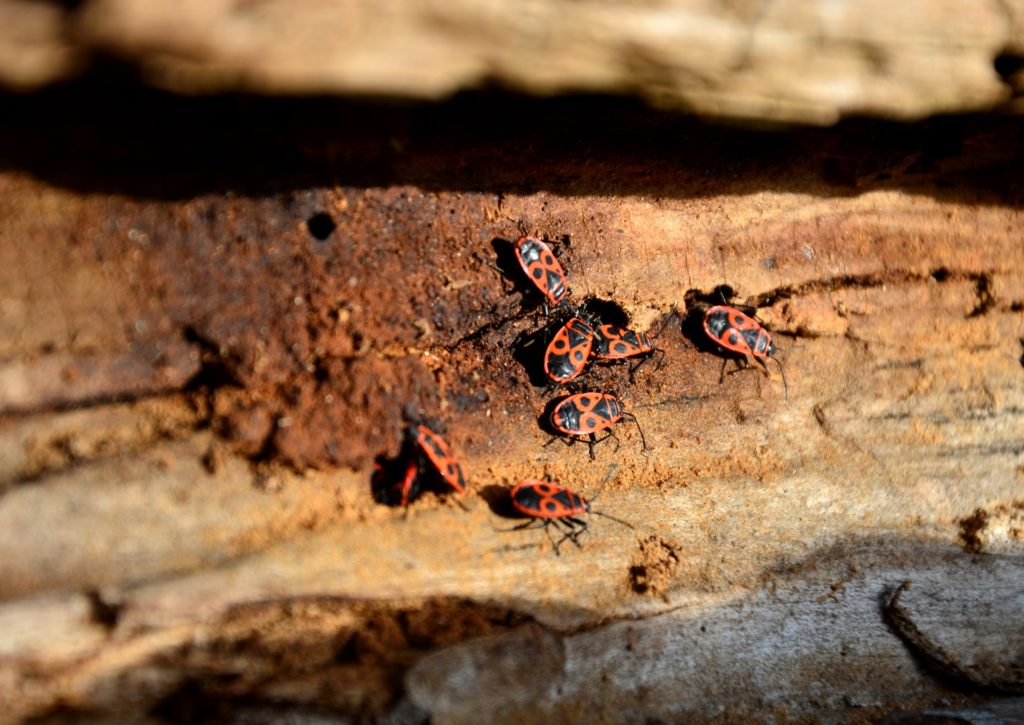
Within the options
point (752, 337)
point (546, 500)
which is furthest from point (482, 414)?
point (752, 337)

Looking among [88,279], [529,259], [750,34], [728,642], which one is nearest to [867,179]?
[750,34]

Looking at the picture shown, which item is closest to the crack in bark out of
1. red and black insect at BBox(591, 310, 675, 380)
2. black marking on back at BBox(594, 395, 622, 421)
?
red and black insect at BBox(591, 310, 675, 380)

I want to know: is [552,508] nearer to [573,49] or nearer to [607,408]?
[607,408]

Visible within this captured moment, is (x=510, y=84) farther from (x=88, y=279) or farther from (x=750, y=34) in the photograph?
(x=88, y=279)

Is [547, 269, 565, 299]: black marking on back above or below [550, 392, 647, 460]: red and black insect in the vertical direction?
above

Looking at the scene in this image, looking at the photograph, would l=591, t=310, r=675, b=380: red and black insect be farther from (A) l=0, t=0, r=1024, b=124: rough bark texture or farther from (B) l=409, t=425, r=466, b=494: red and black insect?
(A) l=0, t=0, r=1024, b=124: rough bark texture

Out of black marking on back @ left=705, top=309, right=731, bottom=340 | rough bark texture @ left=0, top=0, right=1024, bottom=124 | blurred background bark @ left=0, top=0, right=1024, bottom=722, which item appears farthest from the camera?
black marking on back @ left=705, top=309, right=731, bottom=340

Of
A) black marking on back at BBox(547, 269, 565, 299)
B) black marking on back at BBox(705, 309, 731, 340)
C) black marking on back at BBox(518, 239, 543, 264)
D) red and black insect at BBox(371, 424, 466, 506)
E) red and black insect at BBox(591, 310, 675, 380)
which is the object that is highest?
black marking on back at BBox(518, 239, 543, 264)
